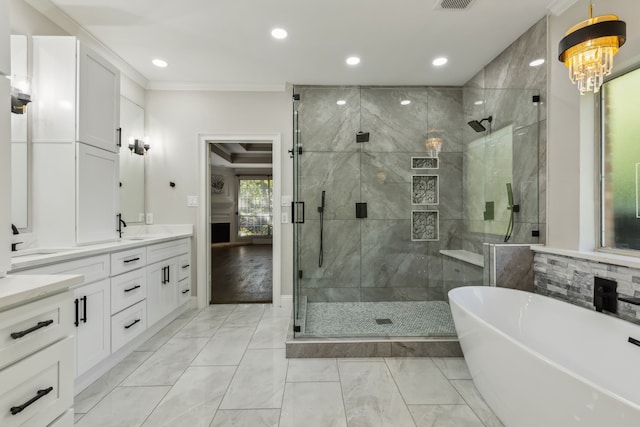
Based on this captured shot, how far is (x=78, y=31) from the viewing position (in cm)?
248

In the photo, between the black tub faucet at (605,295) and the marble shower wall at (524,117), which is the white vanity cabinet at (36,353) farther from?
the marble shower wall at (524,117)

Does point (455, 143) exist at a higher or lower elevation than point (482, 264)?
higher

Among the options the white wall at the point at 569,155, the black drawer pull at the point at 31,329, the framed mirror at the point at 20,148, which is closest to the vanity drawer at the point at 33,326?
the black drawer pull at the point at 31,329

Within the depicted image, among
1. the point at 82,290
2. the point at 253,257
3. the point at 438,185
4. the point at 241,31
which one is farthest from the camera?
the point at 253,257

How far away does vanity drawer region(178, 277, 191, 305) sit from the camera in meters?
3.18

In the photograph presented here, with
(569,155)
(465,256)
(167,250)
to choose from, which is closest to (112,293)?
(167,250)

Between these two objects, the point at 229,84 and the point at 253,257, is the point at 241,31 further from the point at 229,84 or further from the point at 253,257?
the point at 253,257

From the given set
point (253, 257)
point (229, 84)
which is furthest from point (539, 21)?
point (253, 257)

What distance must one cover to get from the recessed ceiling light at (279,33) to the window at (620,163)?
2.46m

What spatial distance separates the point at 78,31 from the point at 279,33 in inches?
69.5

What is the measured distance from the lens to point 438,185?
3.05 metres

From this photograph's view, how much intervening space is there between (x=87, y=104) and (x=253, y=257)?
525 centimetres

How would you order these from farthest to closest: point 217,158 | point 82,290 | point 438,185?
1. point 217,158
2. point 438,185
3. point 82,290

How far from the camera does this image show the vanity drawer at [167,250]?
8.70 feet
